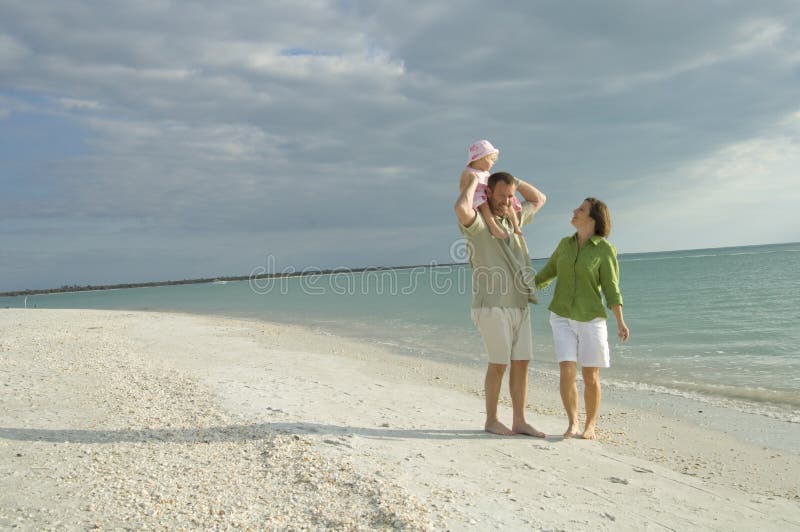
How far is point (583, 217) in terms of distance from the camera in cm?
449

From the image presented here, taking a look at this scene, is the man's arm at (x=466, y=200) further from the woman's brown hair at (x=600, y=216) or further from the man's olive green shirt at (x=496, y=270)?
the woman's brown hair at (x=600, y=216)

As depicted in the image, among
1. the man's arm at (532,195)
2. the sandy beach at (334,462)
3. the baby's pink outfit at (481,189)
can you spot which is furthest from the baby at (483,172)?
the sandy beach at (334,462)

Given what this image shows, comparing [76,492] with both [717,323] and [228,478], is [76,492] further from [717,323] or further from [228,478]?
[717,323]

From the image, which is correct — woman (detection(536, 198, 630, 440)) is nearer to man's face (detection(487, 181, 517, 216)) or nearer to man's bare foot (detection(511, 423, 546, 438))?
man's bare foot (detection(511, 423, 546, 438))

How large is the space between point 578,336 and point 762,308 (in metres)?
15.1

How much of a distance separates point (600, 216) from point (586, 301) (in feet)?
2.27

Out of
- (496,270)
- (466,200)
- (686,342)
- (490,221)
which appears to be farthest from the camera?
(686,342)

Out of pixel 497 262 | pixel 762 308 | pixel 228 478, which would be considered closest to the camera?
pixel 228 478

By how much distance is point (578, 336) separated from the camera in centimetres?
451

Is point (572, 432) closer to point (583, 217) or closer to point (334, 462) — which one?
point (583, 217)

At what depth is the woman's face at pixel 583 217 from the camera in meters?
4.48

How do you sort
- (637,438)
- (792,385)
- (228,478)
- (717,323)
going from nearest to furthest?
(228,478) < (637,438) < (792,385) < (717,323)

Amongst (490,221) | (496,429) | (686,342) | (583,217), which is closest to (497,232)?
(490,221)

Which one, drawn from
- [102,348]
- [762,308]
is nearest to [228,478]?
[102,348]
